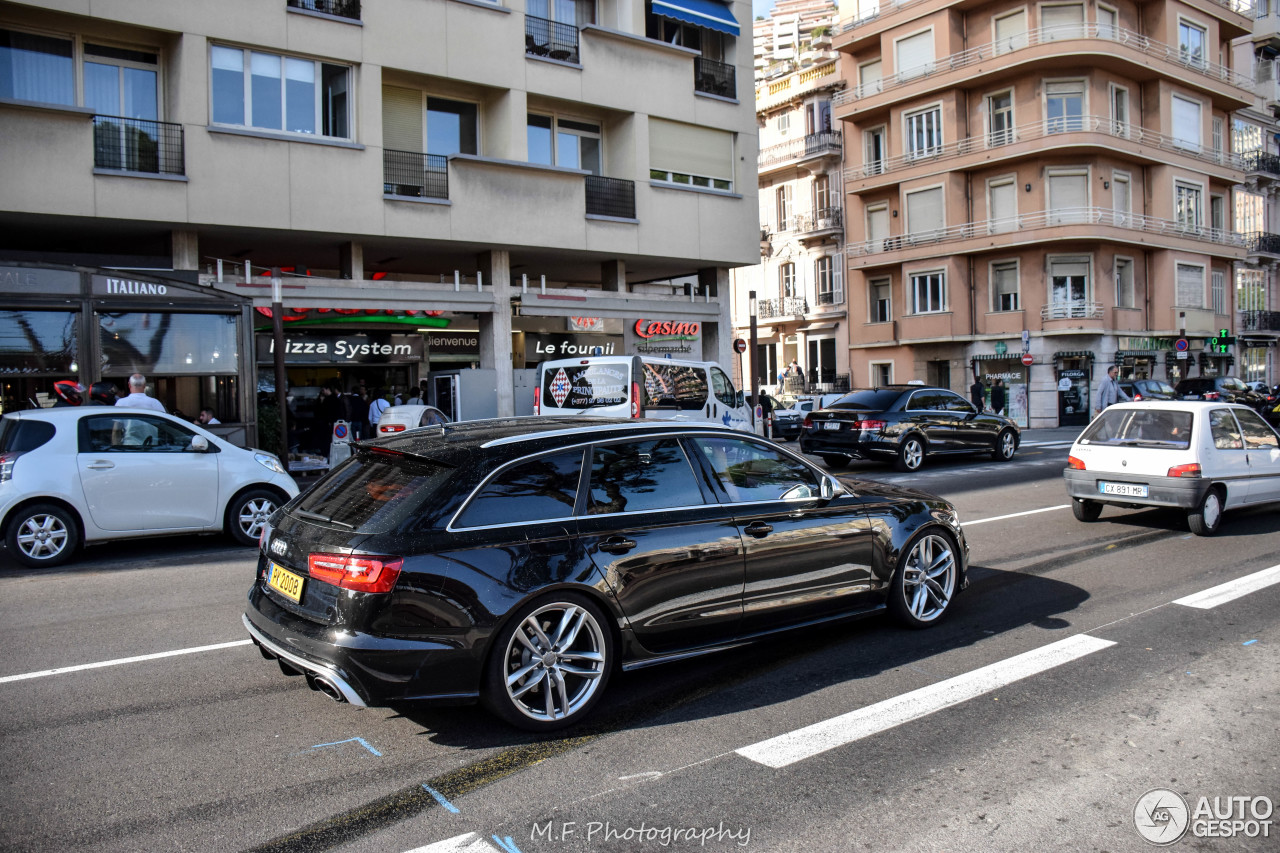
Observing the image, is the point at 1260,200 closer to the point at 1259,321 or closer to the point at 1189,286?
the point at 1259,321

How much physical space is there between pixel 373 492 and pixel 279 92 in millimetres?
15691

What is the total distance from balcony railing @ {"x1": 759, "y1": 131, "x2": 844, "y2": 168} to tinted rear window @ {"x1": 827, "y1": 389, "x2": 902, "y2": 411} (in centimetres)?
3032

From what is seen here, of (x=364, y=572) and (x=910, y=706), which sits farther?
(x=910, y=706)

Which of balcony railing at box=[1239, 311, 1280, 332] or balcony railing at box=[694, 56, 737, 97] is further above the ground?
balcony railing at box=[694, 56, 737, 97]

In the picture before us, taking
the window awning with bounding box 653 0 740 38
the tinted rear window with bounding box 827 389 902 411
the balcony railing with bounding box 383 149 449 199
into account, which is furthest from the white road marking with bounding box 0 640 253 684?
the window awning with bounding box 653 0 740 38

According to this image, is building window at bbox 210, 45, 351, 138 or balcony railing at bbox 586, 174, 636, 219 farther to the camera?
balcony railing at bbox 586, 174, 636, 219

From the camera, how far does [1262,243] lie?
46625mm

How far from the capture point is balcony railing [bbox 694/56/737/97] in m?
23.7

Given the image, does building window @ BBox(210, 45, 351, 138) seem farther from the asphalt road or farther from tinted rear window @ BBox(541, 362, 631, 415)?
the asphalt road

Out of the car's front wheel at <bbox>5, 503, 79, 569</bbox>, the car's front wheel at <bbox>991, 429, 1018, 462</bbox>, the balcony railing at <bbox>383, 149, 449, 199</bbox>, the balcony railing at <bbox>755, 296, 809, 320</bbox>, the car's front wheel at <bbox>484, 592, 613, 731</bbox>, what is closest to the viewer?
the car's front wheel at <bbox>484, 592, 613, 731</bbox>

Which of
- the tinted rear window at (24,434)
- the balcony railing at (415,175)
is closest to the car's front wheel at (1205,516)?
the tinted rear window at (24,434)

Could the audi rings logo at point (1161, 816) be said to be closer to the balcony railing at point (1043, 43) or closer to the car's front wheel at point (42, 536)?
the car's front wheel at point (42, 536)

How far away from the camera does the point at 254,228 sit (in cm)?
1741

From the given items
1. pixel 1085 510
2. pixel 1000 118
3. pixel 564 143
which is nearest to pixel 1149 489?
pixel 1085 510
